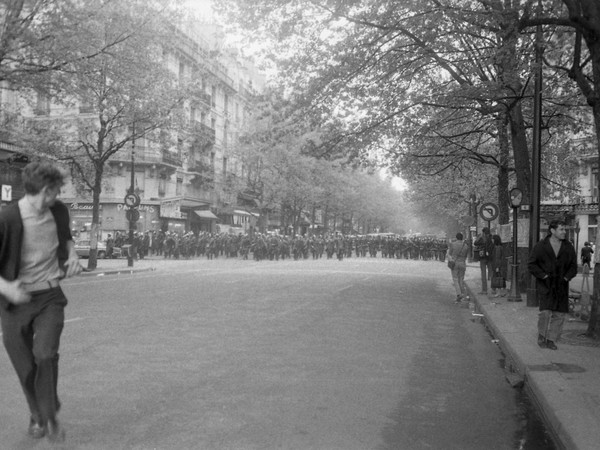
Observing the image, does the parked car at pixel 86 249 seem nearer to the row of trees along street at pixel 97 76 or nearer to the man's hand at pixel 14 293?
the row of trees along street at pixel 97 76

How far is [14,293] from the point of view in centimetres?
351

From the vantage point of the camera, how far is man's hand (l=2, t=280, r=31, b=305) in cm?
350

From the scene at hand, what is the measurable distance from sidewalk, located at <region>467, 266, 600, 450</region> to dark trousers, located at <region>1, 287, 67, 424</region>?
3427mm

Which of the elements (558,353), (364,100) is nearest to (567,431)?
(558,353)

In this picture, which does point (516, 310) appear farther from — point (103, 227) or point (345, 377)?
point (103, 227)

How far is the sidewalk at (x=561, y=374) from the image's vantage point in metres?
4.34

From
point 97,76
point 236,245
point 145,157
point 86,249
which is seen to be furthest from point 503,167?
point 145,157

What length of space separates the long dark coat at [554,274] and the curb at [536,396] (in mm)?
782

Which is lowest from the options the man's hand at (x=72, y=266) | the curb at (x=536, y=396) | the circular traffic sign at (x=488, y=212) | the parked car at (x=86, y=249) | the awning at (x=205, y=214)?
the curb at (x=536, y=396)

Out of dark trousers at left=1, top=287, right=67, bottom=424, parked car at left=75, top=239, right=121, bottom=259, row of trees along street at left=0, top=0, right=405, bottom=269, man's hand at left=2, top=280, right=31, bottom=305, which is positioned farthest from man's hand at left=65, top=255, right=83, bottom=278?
parked car at left=75, top=239, right=121, bottom=259

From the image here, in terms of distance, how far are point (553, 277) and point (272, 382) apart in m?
4.02

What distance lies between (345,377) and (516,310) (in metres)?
7.15

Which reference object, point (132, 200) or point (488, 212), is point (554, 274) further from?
point (132, 200)

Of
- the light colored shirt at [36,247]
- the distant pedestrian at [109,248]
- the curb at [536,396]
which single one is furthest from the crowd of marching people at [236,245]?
the light colored shirt at [36,247]
